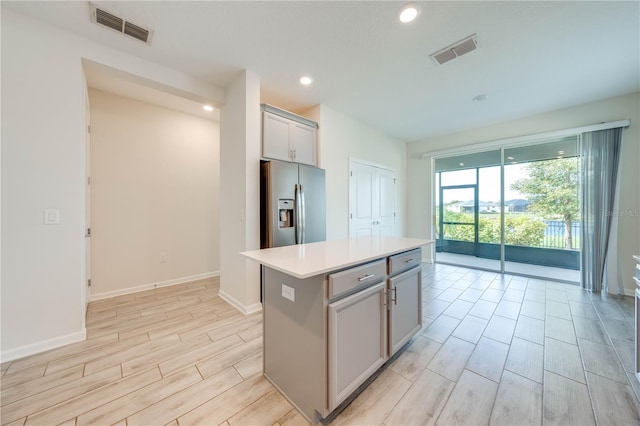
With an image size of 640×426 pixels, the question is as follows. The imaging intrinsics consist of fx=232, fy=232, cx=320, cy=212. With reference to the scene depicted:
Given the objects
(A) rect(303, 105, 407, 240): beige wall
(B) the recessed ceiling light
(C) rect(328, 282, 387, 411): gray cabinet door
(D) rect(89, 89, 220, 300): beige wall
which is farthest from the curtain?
(D) rect(89, 89, 220, 300): beige wall

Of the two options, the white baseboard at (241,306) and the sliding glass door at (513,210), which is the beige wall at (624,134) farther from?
the white baseboard at (241,306)

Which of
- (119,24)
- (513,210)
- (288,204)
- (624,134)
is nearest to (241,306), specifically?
(288,204)

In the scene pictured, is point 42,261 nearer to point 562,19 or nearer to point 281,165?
point 281,165

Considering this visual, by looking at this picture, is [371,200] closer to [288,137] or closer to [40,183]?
[288,137]

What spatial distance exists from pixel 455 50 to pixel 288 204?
2392 millimetres

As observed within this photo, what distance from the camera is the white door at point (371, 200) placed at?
4.16m

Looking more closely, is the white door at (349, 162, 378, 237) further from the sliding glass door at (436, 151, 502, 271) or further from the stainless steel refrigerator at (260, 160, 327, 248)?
the sliding glass door at (436, 151, 502, 271)

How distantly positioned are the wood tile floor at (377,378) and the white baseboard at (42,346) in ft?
0.23

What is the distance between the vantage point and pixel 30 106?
1936mm

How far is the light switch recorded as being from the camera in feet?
6.53

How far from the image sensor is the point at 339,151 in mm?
3871

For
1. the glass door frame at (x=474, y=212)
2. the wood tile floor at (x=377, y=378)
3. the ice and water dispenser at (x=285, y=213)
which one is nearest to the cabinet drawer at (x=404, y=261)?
the wood tile floor at (x=377, y=378)

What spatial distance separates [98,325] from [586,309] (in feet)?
17.8

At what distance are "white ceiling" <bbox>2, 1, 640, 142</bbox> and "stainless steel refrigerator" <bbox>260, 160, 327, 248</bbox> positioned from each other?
1.13m
